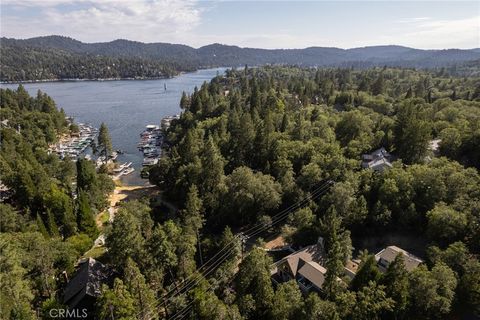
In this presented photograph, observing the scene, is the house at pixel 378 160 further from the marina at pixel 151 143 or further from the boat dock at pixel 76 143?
the boat dock at pixel 76 143

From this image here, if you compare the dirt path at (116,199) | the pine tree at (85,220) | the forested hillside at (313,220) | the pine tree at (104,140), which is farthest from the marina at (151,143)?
the pine tree at (85,220)

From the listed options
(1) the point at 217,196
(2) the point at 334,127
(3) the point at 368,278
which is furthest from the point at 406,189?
(2) the point at 334,127

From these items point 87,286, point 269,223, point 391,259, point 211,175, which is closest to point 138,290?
point 87,286

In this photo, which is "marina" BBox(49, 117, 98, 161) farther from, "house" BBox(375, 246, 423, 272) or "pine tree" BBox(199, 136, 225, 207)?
"house" BBox(375, 246, 423, 272)

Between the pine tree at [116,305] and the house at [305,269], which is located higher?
the pine tree at [116,305]

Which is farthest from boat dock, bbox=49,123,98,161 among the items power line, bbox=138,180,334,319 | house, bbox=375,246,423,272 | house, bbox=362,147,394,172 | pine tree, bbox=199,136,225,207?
house, bbox=375,246,423,272
